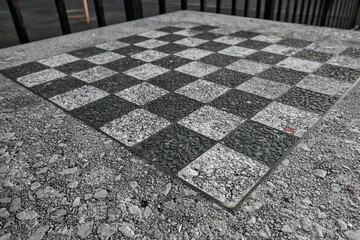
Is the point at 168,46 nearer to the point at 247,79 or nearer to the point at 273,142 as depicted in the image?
the point at 247,79

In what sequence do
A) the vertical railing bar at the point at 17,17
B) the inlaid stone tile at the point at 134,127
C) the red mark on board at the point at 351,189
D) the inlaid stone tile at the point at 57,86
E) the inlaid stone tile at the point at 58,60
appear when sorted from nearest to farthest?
the red mark on board at the point at 351,189, the inlaid stone tile at the point at 134,127, the inlaid stone tile at the point at 57,86, the inlaid stone tile at the point at 58,60, the vertical railing bar at the point at 17,17

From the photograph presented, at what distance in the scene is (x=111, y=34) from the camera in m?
3.61

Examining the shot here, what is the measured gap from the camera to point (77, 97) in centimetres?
204

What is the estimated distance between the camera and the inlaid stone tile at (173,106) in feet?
5.85

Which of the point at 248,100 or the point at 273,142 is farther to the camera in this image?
the point at 248,100

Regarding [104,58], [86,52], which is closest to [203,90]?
[104,58]

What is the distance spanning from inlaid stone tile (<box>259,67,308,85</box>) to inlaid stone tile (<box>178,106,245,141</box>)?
70 centimetres

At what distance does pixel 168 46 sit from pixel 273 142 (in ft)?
6.27

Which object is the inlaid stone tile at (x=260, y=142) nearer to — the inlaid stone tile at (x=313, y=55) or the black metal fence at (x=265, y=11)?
the inlaid stone tile at (x=313, y=55)

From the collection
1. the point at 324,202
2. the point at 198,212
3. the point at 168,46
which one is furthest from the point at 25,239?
the point at 168,46

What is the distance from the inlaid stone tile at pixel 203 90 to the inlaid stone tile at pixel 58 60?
1302 millimetres

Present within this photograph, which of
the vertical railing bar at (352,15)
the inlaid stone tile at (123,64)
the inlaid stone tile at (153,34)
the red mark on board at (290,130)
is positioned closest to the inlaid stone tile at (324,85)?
the red mark on board at (290,130)

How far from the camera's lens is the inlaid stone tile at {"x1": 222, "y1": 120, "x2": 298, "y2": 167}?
142 cm

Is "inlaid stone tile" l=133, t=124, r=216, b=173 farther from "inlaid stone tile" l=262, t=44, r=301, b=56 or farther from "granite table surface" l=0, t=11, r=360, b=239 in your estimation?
"inlaid stone tile" l=262, t=44, r=301, b=56
